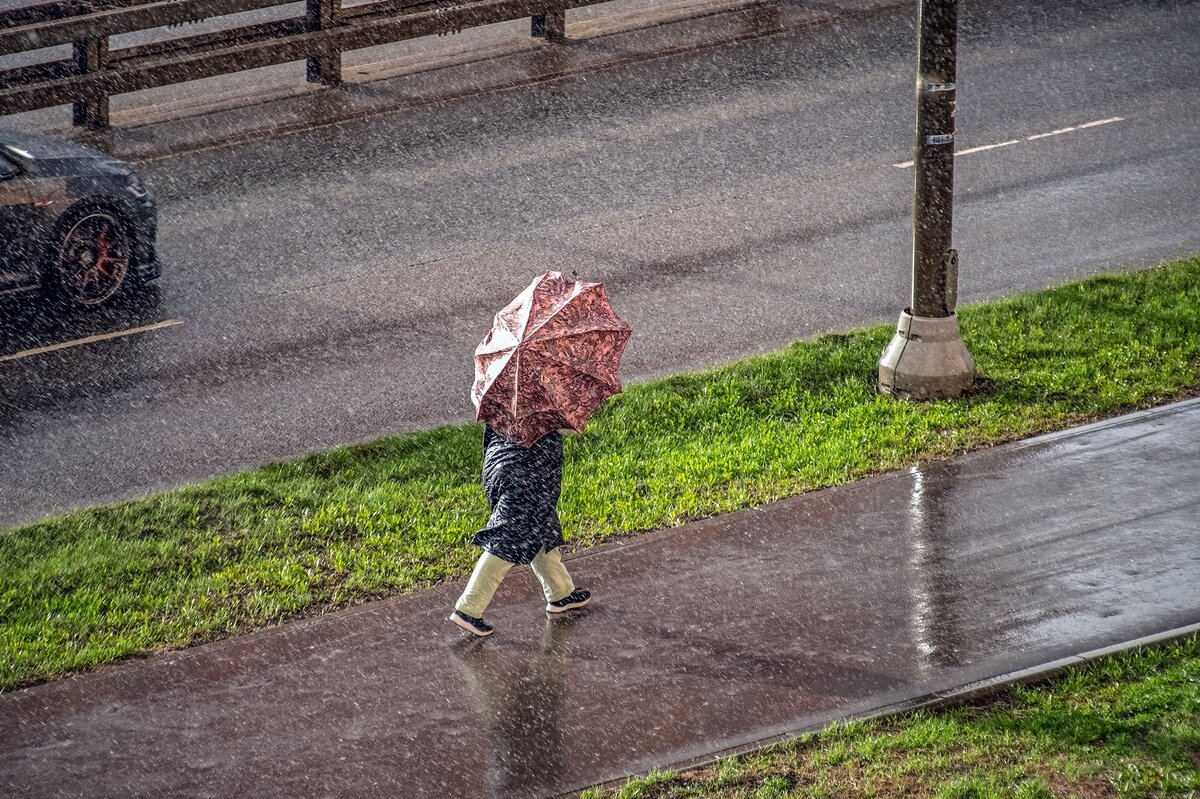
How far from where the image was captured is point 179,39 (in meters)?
16.8

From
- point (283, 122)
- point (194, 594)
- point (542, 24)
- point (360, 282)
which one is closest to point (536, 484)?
point (194, 594)

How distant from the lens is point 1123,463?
8.84m

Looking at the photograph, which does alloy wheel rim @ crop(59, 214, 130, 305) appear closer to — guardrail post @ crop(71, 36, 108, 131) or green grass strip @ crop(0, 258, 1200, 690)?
green grass strip @ crop(0, 258, 1200, 690)

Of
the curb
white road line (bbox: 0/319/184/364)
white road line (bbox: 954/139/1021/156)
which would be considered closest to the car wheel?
white road line (bbox: 0/319/184/364)

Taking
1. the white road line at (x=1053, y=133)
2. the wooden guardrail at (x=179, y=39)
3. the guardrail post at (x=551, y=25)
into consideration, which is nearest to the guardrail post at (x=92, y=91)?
the wooden guardrail at (x=179, y=39)

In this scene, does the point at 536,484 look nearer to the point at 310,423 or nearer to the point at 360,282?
the point at 310,423

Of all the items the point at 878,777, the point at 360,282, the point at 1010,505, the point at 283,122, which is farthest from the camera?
the point at 283,122

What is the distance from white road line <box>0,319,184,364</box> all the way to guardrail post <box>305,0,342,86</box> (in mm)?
6246

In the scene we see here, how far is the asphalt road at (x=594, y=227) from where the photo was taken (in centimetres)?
1039

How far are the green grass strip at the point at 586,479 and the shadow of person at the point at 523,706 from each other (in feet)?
2.80

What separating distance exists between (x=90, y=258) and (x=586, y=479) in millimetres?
5034

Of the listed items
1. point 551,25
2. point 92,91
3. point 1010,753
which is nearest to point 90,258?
point 92,91

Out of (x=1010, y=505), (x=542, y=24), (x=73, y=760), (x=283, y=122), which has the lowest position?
(x=73, y=760)

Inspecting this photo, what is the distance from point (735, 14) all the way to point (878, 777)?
1445cm
